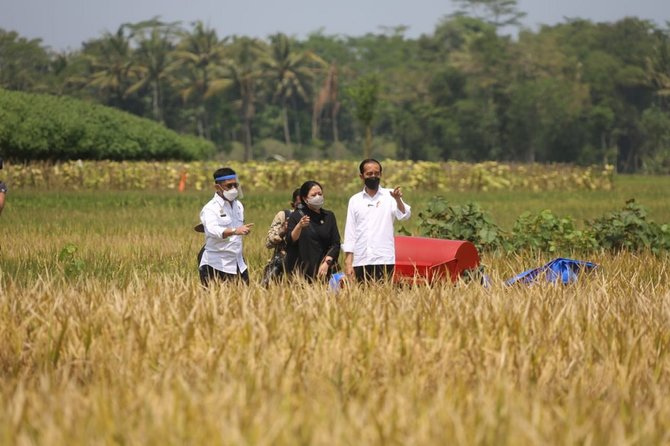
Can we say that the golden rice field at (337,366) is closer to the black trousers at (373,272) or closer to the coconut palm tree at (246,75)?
the black trousers at (373,272)

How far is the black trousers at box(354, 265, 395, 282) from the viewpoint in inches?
391

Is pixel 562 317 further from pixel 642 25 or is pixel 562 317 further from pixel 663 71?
pixel 642 25

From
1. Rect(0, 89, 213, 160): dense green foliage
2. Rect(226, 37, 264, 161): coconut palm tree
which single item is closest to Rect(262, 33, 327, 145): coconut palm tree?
Rect(226, 37, 264, 161): coconut palm tree

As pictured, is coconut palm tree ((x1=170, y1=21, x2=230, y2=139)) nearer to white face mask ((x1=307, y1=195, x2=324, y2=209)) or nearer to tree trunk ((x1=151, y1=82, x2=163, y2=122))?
tree trunk ((x1=151, y1=82, x2=163, y2=122))

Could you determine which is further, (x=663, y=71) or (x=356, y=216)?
(x=663, y=71)

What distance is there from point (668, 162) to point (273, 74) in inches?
1460

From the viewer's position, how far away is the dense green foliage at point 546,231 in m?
14.9

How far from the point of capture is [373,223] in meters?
9.90

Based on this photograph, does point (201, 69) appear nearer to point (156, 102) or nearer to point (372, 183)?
point (156, 102)

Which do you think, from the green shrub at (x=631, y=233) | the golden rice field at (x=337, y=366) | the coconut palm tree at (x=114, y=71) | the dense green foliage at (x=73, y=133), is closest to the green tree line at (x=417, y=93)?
the coconut palm tree at (x=114, y=71)

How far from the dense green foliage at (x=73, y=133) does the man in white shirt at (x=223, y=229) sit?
3408cm

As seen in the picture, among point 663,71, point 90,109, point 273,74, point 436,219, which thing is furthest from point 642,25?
point 436,219

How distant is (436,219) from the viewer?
15164 millimetres

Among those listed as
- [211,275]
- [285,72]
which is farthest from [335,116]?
[211,275]
